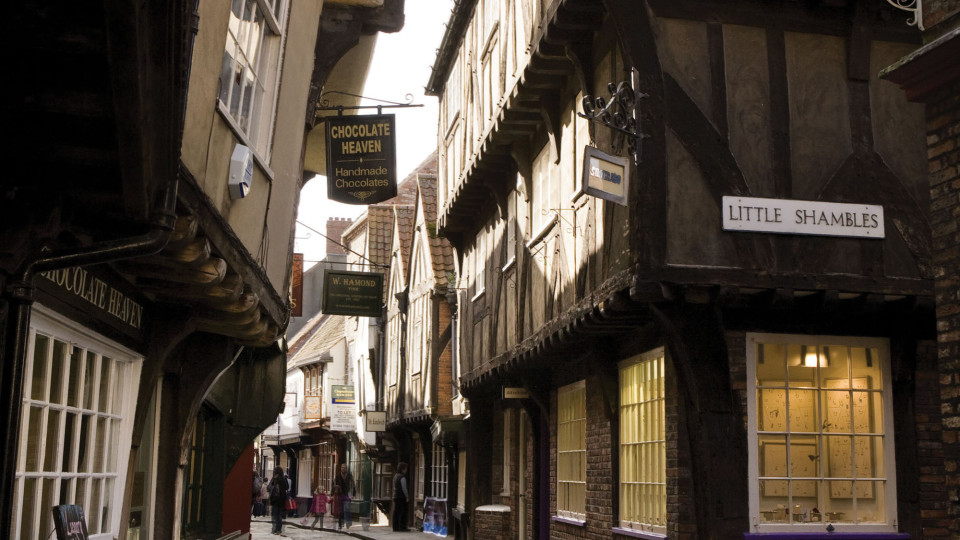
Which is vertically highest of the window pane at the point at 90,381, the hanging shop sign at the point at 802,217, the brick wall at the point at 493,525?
the hanging shop sign at the point at 802,217

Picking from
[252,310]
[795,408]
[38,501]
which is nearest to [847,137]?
[795,408]

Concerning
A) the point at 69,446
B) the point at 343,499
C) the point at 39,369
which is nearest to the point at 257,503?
the point at 343,499

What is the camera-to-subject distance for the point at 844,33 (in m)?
9.90

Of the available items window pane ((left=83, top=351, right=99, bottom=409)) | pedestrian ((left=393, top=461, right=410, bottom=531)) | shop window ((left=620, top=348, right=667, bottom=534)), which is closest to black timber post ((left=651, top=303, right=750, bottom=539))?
shop window ((left=620, top=348, right=667, bottom=534))

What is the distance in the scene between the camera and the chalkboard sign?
5488mm

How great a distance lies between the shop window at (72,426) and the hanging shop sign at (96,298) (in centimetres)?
9

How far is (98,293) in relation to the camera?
6559mm

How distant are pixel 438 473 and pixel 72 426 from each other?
19581mm

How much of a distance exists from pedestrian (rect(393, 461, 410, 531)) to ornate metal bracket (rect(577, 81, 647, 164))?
58.0 ft

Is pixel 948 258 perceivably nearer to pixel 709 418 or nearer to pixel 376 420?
pixel 709 418

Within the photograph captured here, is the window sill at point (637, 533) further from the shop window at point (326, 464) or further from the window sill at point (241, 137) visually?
the shop window at point (326, 464)

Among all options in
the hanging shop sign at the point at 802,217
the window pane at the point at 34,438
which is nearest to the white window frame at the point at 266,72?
the window pane at the point at 34,438

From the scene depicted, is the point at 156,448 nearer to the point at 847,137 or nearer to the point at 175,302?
the point at 175,302

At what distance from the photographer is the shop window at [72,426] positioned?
5781 mm
